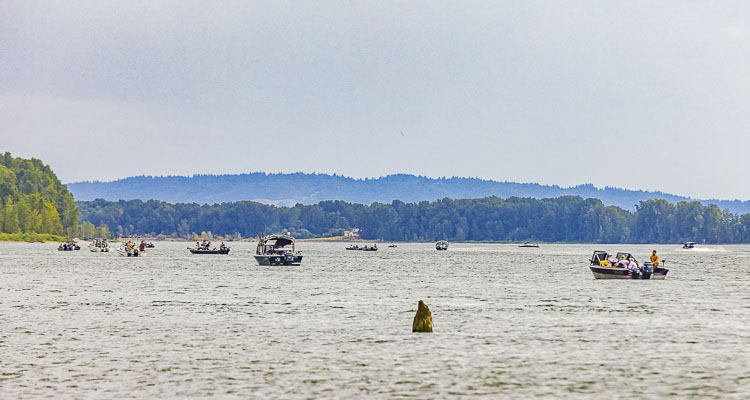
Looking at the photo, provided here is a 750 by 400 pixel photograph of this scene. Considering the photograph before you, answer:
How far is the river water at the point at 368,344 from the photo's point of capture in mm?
38406

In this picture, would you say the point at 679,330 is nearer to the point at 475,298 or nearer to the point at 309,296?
the point at 475,298

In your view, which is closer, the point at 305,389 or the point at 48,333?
the point at 305,389

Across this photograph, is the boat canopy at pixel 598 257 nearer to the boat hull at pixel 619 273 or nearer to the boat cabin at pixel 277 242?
the boat hull at pixel 619 273

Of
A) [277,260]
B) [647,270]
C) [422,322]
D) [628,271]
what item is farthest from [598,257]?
[422,322]

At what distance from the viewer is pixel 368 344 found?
51.5 metres

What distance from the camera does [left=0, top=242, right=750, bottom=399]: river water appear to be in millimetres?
38406

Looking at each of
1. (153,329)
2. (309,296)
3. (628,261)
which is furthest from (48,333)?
(628,261)

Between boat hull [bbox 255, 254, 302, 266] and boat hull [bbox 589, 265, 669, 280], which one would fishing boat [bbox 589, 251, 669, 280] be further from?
boat hull [bbox 255, 254, 302, 266]

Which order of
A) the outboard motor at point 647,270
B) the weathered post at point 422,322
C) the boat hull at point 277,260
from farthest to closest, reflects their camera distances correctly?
1. the boat hull at point 277,260
2. the outboard motor at point 647,270
3. the weathered post at point 422,322

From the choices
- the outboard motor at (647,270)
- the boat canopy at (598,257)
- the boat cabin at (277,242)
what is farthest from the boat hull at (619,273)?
the boat cabin at (277,242)

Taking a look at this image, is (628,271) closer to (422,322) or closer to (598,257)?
(598,257)

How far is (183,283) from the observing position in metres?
109

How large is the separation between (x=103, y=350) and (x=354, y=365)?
12.9 metres

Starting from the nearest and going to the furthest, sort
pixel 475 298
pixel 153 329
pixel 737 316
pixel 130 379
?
pixel 130 379 → pixel 153 329 → pixel 737 316 → pixel 475 298
